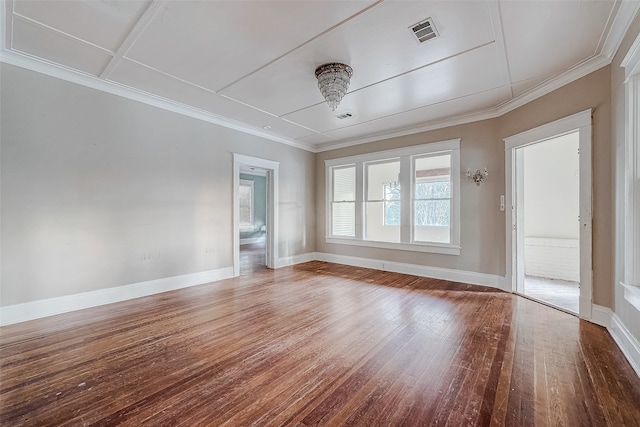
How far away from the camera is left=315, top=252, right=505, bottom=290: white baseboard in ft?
14.1

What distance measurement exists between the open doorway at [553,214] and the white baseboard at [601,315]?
153 cm

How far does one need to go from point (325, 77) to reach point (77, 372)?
3.46 m

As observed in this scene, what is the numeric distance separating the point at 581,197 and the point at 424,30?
2.58 m

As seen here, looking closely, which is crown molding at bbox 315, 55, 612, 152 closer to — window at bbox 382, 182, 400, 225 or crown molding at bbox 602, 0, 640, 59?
crown molding at bbox 602, 0, 640, 59

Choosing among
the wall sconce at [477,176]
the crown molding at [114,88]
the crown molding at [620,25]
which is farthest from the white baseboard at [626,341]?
the crown molding at [114,88]

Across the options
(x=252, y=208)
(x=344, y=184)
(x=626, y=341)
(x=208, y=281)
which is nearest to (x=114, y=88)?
(x=208, y=281)

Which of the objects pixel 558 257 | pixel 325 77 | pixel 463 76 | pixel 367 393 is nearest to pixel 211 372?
pixel 367 393

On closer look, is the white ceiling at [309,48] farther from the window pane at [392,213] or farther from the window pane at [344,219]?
the window pane at [344,219]

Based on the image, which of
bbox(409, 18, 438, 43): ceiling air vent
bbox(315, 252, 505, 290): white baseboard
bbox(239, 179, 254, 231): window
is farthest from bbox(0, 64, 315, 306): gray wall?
bbox(239, 179, 254, 231): window

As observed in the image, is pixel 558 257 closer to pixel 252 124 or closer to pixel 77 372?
pixel 252 124

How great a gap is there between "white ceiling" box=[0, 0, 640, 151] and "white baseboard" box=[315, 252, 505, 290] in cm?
268

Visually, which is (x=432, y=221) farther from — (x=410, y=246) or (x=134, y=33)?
(x=134, y=33)

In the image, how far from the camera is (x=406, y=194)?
5238 millimetres

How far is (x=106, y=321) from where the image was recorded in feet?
9.51
